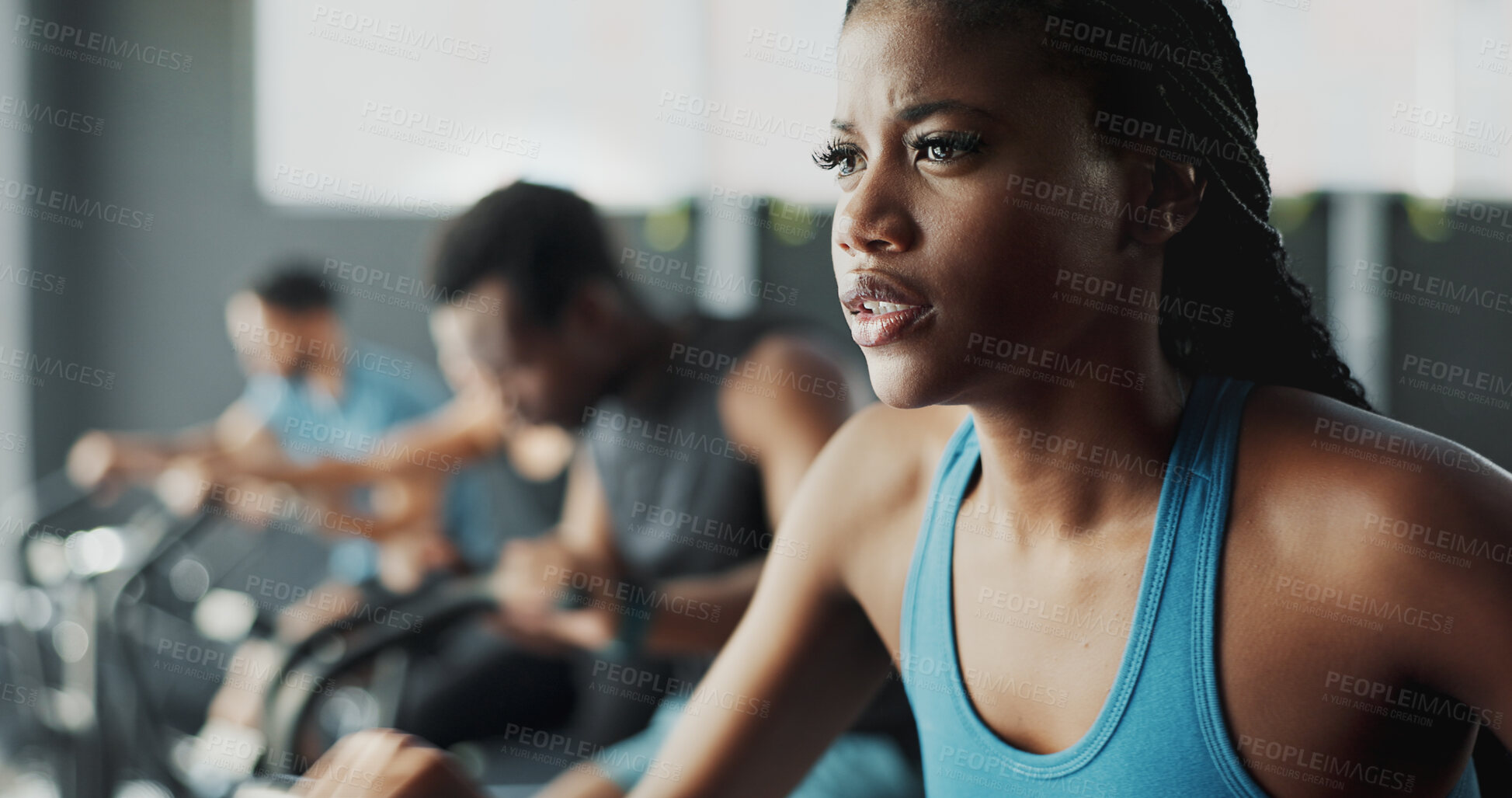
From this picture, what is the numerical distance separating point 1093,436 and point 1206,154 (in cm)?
17

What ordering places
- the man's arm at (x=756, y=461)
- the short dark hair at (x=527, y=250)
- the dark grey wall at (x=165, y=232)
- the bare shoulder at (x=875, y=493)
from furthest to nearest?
1. the dark grey wall at (x=165, y=232)
2. the short dark hair at (x=527, y=250)
3. the man's arm at (x=756, y=461)
4. the bare shoulder at (x=875, y=493)

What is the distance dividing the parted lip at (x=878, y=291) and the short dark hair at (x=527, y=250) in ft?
3.95

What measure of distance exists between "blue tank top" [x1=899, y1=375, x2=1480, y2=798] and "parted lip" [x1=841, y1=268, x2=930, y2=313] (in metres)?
0.16

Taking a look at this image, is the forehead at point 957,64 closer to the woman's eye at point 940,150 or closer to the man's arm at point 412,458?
the woman's eye at point 940,150

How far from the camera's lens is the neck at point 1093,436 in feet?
2.00

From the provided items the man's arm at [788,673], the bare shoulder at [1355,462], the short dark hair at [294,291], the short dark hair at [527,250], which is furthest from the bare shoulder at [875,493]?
the short dark hair at [294,291]

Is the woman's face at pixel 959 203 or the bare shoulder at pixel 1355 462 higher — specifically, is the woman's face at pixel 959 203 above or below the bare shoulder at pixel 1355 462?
above

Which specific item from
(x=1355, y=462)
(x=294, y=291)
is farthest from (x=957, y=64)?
(x=294, y=291)

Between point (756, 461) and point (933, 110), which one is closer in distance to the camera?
point (933, 110)

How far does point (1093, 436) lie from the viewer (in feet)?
2.04

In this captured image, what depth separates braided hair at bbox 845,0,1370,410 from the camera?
586 mm

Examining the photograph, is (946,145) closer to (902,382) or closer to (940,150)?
(940,150)

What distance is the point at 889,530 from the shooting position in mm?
740

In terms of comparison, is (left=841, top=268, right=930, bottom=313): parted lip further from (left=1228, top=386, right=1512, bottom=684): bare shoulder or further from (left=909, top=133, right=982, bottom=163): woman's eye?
(left=1228, top=386, right=1512, bottom=684): bare shoulder
